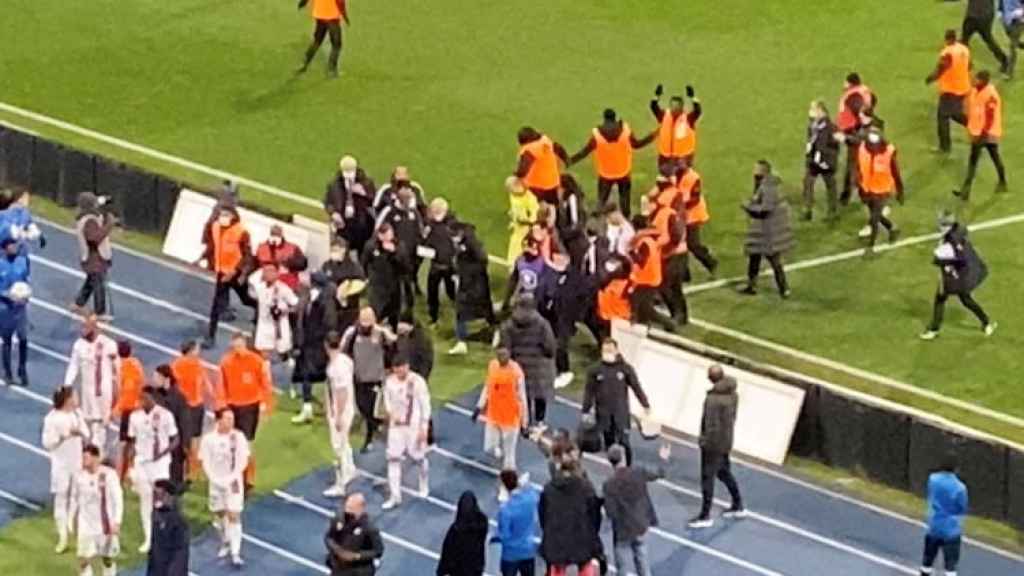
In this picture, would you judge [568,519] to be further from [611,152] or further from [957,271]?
[611,152]

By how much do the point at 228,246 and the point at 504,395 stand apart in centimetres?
444

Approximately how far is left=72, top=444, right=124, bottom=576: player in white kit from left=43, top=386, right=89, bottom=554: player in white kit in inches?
15.4

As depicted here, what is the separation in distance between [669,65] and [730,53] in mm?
1016

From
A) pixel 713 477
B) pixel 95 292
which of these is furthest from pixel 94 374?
pixel 713 477

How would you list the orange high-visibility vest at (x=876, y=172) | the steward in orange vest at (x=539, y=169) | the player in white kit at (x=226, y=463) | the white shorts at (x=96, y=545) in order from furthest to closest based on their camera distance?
the steward in orange vest at (x=539, y=169)
the orange high-visibility vest at (x=876, y=172)
the player in white kit at (x=226, y=463)
the white shorts at (x=96, y=545)

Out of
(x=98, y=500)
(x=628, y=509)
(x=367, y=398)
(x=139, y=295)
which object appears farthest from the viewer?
(x=139, y=295)

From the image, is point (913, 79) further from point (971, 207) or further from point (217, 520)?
point (217, 520)

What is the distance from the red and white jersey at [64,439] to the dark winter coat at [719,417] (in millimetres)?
5458

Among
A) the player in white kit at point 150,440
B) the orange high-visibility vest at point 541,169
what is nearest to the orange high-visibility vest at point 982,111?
the orange high-visibility vest at point 541,169

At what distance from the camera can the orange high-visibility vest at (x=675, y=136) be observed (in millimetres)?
29203

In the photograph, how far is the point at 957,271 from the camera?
26031 millimetres

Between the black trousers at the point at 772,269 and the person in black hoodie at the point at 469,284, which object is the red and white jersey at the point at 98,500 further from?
the black trousers at the point at 772,269

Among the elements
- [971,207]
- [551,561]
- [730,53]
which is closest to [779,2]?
[730,53]

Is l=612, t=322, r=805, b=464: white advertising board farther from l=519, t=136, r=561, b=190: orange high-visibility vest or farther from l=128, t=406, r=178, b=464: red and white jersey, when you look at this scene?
l=128, t=406, r=178, b=464: red and white jersey
